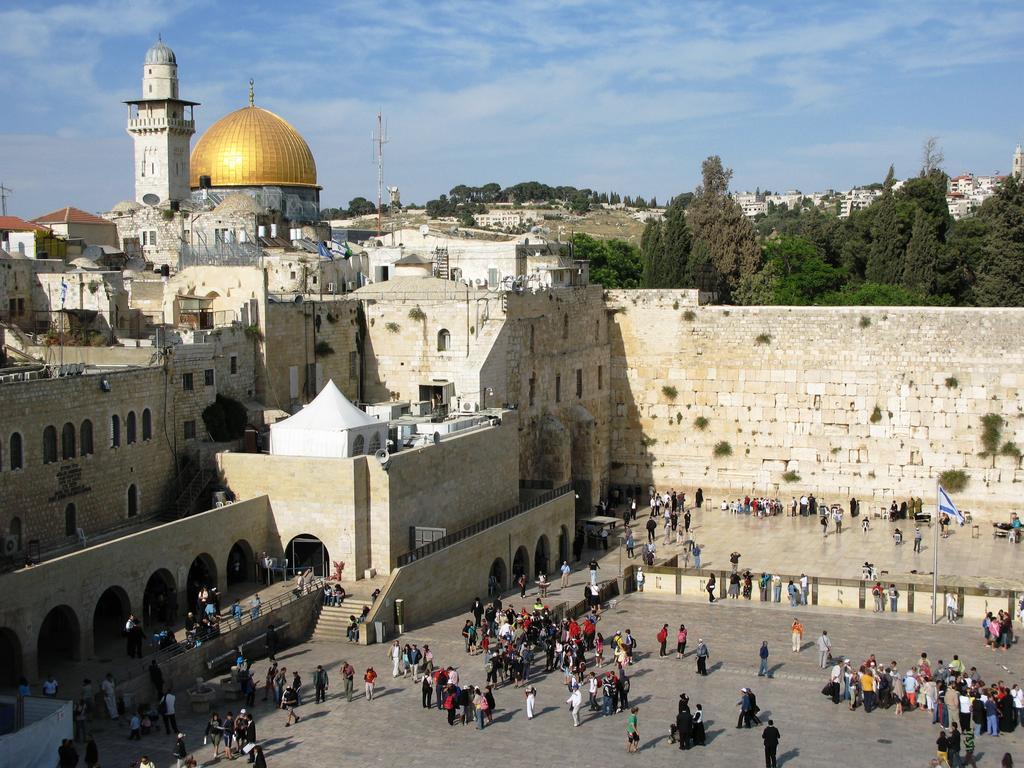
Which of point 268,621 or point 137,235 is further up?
point 137,235

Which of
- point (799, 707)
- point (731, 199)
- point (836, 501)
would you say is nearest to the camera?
point (799, 707)

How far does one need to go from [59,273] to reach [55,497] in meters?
8.92

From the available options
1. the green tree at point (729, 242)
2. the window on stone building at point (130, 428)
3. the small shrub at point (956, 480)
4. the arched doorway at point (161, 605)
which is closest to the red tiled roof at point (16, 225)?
the window on stone building at point (130, 428)

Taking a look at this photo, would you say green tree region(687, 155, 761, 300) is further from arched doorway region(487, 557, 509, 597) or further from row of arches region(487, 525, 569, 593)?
arched doorway region(487, 557, 509, 597)

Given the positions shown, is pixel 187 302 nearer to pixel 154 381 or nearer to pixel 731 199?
Result: pixel 154 381

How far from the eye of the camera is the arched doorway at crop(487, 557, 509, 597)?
91.6 feet

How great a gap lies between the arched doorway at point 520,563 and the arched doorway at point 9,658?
12577 millimetres

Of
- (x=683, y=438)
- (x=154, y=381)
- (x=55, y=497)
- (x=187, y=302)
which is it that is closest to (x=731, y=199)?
(x=683, y=438)

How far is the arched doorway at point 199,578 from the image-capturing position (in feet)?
76.6

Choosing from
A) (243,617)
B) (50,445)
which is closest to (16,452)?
(50,445)

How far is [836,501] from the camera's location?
3731cm

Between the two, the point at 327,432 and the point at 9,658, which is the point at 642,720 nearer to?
the point at 327,432

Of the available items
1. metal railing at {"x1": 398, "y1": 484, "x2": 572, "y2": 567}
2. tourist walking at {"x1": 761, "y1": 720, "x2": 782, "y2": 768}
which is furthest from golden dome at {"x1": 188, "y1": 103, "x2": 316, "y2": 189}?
tourist walking at {"x1": 761, "y1": 720, "x2": 782, "y2": 768}

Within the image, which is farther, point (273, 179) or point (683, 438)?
point (273, 179)
